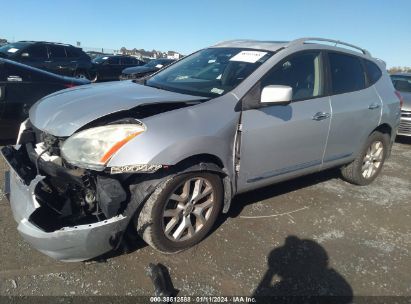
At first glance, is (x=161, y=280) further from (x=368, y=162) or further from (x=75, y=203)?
(x=368, y=162)

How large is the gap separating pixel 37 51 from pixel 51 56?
54 centimetres

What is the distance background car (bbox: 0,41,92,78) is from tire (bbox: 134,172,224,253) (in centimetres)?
1030

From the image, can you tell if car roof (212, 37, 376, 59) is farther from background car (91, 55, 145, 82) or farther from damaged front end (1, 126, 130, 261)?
background car (91, 55, 145, 82)

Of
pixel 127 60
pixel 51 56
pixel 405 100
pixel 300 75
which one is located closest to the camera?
pixel 300 75

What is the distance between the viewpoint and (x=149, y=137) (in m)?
2.61

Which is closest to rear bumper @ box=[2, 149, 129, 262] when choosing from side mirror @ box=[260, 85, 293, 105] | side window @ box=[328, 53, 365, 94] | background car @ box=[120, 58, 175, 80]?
side mirror @ box=[260, 85, 293, 105]

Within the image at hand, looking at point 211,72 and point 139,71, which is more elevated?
point 211,72

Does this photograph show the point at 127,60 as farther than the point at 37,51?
Yes

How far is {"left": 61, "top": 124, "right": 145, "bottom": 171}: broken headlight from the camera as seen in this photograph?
253 cm

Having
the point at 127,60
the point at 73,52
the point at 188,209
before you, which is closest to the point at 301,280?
the point at 188,209

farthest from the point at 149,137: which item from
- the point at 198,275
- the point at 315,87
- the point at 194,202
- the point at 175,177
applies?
the point at 315,87

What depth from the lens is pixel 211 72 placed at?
375 centimetres

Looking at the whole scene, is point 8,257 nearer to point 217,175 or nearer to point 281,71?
point 217,175

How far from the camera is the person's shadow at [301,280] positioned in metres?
2.72
